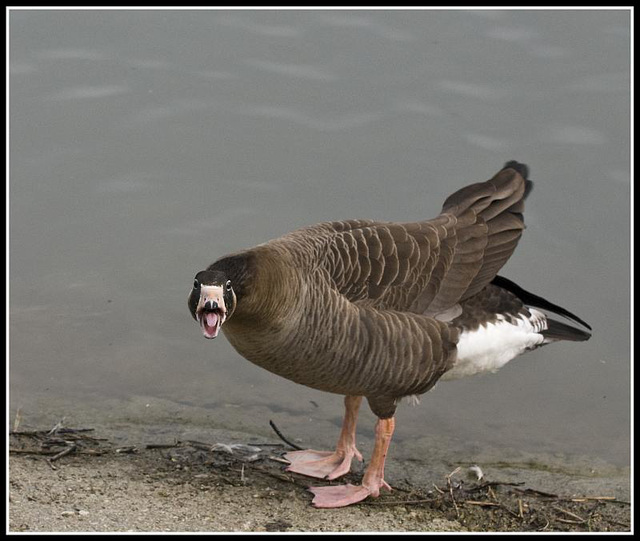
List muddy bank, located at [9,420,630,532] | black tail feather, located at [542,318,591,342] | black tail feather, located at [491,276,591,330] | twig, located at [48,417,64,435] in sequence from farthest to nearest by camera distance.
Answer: black tail feather, located at [542,318,591,342]
black tail feather, located at [491,276,591,330]
twig, located at [48,417,64,435]
muddy bank, located at [9,420,630,532]

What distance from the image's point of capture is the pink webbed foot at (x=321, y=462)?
6051 mm

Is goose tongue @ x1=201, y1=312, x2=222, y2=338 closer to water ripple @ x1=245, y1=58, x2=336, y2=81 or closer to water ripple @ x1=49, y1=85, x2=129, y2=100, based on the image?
water ripple @ x1=49, y1=85, x2=129, y2=100

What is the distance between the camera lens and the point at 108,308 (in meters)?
8.23

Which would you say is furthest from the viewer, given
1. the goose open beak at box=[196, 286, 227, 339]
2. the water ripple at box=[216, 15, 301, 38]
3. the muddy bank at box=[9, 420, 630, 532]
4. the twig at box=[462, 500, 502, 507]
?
the water ripple at box=[216, 15, 301, 38]

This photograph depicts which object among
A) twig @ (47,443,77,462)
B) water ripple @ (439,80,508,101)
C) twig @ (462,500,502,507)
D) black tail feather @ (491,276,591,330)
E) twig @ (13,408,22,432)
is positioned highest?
water ripple @ (439,80,508,101)

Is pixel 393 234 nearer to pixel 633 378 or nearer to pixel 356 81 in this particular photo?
pixel 633 378

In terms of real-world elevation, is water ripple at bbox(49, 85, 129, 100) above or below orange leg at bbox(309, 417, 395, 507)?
above

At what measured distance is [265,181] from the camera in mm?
9641

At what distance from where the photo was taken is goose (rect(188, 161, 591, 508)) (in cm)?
517

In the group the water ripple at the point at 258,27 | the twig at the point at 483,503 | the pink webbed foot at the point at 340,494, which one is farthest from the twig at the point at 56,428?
the water ripple at the point at 258,27

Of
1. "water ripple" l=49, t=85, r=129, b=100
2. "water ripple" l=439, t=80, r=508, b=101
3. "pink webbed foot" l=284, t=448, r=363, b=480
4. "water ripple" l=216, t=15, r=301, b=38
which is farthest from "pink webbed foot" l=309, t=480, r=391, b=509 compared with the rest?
"water ripple" l=216, t=15, r=301, b=38

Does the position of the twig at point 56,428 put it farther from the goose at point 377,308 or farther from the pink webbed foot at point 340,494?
the pink webbed foot at point 340,494

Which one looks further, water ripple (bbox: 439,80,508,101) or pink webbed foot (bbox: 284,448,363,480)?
water ripple (bbox: 439,80,508,101)

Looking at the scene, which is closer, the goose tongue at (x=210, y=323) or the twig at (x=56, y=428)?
the goose tongue at (x=210, y=323)
